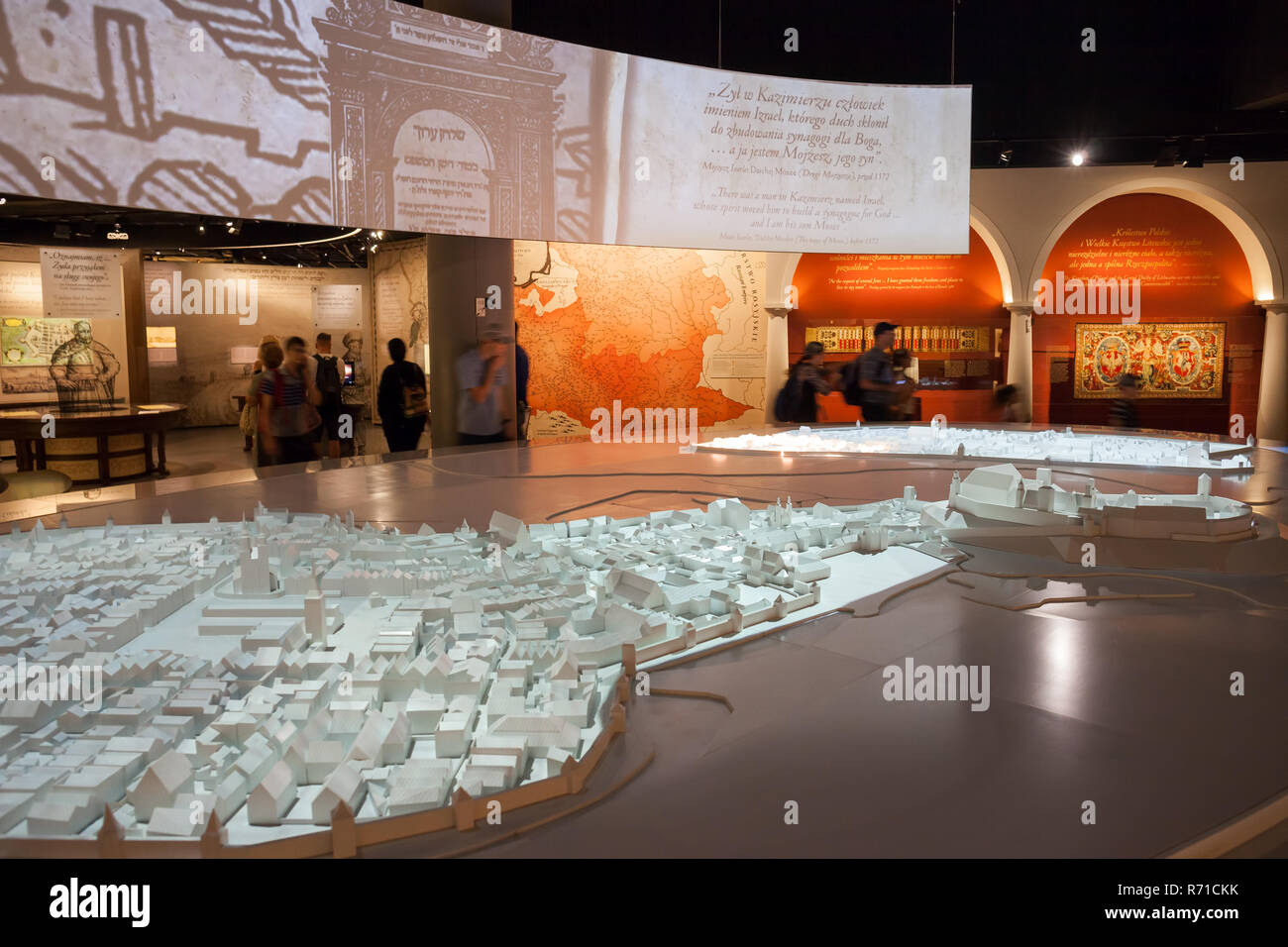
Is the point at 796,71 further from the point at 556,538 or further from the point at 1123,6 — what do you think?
the point at 556,538

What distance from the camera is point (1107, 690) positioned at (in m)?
1.76

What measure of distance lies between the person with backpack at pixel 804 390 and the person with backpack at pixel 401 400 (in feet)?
8.82

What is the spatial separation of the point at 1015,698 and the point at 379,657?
4.03ft

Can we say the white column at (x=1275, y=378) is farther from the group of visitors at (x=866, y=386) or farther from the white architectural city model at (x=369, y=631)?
the white architectural city model at (x=369, y=631)

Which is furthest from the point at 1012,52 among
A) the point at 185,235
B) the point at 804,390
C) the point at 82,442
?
the point at 82,442

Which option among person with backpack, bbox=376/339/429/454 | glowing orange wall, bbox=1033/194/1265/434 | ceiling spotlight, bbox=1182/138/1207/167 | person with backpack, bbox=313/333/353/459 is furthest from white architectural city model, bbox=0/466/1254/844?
glowing orange wall, bbox=1033/194/1265/434

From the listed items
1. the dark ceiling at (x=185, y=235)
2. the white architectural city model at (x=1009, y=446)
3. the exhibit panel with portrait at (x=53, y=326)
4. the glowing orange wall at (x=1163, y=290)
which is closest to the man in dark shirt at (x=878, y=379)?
the white architectural city model at (x=1009, y=446)

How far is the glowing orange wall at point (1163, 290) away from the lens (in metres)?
9.76

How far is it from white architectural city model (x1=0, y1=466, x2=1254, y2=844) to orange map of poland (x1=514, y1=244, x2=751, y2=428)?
6359 mm

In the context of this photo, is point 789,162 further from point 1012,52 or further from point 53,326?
point 53,326

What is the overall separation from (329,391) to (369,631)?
4791 mm

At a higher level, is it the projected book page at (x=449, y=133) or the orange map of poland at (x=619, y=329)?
the projected book page at (x=449, y=133)

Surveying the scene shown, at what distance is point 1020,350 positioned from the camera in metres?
9.59
